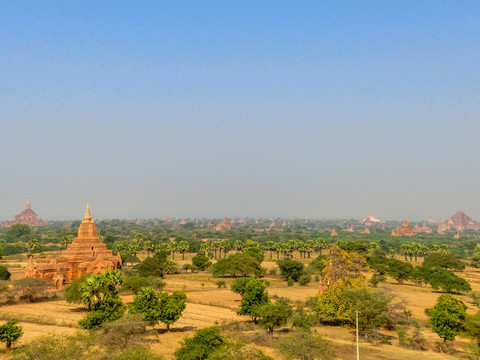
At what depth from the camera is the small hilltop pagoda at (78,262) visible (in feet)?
207

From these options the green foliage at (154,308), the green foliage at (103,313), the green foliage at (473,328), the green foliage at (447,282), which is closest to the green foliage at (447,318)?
the green foliage at (473,328)

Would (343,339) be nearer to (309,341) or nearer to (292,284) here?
(309,341)

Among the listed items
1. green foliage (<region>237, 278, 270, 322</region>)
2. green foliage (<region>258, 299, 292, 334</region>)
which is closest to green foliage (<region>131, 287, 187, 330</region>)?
green foliage (<region>237, 278, 270, 322</region>)

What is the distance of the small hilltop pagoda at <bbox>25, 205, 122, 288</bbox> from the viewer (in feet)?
207

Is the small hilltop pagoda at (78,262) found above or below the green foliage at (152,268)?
above

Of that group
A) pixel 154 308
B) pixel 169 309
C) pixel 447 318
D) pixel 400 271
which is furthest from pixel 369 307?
pixel 400 271

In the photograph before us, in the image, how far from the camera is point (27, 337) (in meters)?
35.9

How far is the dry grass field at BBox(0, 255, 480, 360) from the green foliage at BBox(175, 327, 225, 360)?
10.5ft

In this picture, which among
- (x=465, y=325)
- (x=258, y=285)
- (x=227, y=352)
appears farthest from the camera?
(x=258, y=285)

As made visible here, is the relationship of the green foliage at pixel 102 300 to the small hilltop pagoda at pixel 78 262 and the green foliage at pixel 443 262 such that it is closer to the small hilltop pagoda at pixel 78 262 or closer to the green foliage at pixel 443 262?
the small hilltop pagoda at pixel 78 262

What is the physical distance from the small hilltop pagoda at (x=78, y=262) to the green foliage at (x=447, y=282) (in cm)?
5368

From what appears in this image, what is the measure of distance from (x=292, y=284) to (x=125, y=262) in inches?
1707

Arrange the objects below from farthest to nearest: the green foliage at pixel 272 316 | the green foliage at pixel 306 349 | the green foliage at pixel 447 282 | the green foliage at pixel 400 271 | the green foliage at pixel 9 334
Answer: the green foliage at pixel 400 271, the green foliage at pixel 447 282, the green foliage at pixel 272 316, the green foliage at pixel 9 334, the green foliage at pixel 306 349

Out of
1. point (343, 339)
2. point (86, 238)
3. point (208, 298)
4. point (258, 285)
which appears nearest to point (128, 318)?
point (258, 285)
